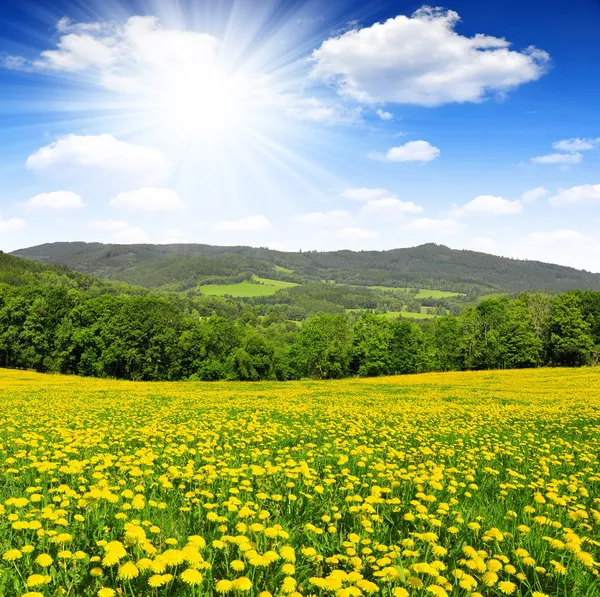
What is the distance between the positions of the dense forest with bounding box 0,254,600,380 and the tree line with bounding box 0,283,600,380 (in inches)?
6.5

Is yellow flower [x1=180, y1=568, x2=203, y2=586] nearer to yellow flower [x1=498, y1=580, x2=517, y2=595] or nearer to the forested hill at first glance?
yellow flower [x1=498, y1=580, x2=517, y2=595]

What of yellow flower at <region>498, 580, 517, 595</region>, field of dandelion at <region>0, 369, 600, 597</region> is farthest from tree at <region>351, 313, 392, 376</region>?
yellow flower at <region>498, 580, 517, 595</region>

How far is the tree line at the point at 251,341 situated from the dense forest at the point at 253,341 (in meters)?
0.17

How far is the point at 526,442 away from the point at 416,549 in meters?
7.18

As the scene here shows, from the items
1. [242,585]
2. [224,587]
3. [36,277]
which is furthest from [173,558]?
[36,277]

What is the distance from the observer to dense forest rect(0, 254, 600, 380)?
61.7 meters

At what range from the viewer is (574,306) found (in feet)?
218

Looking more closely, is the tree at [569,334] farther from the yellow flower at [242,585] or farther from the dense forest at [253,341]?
the yellow flower at [242,585]

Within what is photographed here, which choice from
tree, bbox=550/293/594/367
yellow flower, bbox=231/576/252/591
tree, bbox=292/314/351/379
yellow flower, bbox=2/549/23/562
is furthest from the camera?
tree, bbox=292/314/351/379

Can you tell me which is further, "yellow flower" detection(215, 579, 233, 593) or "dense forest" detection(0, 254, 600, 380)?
"dense forest" detection(0, 254, 600, 380)

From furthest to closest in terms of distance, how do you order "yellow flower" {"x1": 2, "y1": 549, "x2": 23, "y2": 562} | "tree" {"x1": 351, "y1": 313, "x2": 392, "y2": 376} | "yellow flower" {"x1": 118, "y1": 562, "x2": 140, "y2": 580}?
"tree" {"x1": 351, "y1": 313, "x2": 392, "y2": 376}, "yellow flower" {"x1": 2, "y1": 549, "x2": 23, "y2": 562}, "yellow flower" {"x1": 118, "y1": 562, "x2": 140, "y2": 580}

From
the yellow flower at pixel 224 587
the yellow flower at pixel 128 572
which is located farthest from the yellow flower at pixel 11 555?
the yellow flower at pixel 224 587

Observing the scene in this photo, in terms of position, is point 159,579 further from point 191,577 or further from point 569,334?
point 569,334

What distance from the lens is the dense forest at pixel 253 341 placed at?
202 ft
